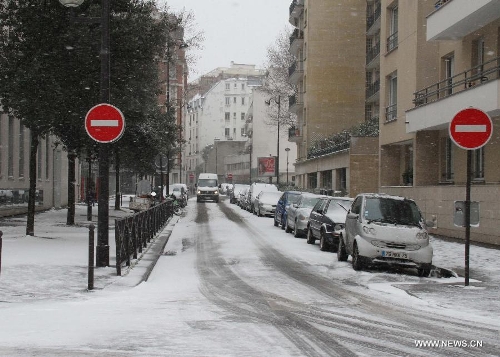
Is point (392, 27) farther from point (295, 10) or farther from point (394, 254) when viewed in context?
point (295, 10)

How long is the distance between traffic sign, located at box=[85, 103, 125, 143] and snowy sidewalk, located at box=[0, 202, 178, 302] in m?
2.42

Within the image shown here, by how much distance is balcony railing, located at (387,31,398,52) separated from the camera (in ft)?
97.7

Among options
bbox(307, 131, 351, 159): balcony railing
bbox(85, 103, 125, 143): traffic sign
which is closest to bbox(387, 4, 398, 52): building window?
bbox(307, 131, 351, 159): balcony railing

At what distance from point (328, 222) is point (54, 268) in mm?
8344

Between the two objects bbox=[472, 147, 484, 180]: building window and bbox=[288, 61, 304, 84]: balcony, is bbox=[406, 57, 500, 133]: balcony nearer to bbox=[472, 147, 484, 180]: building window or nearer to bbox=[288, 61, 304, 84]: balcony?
bbox=[472, 147, 484, 180]: building window

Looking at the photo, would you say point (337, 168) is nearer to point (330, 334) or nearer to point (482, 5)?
point (482, 5)

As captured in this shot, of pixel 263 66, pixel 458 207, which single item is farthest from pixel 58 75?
pixel 263 66

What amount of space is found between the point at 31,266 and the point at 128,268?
176 cm

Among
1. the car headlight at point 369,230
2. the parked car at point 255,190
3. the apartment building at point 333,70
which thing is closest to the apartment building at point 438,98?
the car headlight at point 369,230

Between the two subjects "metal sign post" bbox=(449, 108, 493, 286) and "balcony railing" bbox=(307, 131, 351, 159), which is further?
"balcony railing" bbox=(307, 131, 351, 159)

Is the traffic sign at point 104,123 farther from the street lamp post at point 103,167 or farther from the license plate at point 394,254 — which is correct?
the license plate at point 394,254

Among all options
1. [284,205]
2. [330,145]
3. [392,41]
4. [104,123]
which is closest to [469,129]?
[104,123]

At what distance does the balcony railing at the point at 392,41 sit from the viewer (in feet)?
97.7

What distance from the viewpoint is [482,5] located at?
1891 cm
